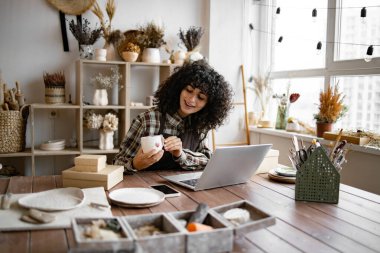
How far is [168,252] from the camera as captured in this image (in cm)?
91

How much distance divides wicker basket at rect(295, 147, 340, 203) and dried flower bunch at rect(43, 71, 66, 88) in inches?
99.6

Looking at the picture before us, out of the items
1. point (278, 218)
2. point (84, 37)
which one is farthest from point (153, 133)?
point (84, 37)

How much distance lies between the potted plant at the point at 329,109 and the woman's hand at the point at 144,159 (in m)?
1.72

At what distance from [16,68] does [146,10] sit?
4.43 feet

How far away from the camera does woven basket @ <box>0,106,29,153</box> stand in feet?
10.4

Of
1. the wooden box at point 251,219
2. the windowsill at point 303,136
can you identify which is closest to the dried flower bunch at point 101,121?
the windowsill at point 303,136

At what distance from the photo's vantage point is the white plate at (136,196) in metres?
1.33

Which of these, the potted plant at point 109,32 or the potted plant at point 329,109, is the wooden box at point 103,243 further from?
the potted plant at point 109,32

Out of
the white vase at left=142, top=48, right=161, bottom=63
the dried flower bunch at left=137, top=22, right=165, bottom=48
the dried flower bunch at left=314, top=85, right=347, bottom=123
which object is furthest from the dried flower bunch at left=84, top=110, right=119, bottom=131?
the dried flower bunch at left=314, top=85, right=347, bottom=123

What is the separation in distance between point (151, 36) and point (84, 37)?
61 centimetres

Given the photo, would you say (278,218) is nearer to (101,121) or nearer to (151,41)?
(101,121)

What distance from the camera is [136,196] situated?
1411 millimetres

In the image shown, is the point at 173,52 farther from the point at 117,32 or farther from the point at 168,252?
the point at 168,252

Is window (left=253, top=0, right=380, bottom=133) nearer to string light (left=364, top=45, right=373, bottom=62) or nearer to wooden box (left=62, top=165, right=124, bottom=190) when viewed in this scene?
string light (left=364, top=45, right=373, bottom=62)
